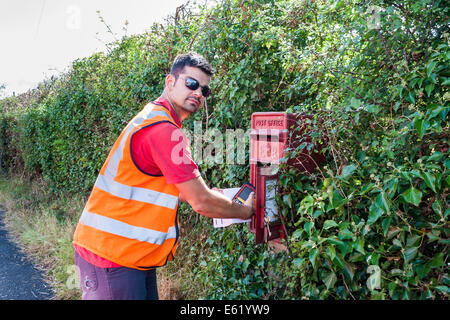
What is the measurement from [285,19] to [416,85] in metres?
1.63

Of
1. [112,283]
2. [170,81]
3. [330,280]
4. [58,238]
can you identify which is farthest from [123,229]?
[58,238]

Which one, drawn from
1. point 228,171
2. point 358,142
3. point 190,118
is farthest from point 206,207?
point 190,118

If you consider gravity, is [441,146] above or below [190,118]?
below

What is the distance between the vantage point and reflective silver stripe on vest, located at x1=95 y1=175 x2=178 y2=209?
181 cm

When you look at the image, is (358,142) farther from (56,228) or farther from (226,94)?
(56,228)

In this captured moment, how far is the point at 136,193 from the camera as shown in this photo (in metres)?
1.82

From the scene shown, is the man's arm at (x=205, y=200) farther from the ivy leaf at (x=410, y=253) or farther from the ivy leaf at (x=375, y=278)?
the ivy leaf at (x=410, y=253)

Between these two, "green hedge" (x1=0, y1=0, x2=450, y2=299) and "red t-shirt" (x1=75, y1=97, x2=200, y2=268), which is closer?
"green hedge" (x1=0, y1=0, x2=450, y2=299)

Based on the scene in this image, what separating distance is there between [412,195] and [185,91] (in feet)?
4.52

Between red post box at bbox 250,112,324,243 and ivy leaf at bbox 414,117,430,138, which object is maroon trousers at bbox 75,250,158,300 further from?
ivy leaf at bbox 414,117,430,138

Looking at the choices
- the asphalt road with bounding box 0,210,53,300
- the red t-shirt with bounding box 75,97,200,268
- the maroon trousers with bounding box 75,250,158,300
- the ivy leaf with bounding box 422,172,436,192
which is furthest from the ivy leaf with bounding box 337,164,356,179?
the asphalt road with bounding box 0,210,53,300

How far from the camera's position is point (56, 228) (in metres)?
5.27

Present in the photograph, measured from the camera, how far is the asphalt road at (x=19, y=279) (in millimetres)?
3725

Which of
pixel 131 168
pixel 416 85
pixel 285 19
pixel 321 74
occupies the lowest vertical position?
pixel 131 168
